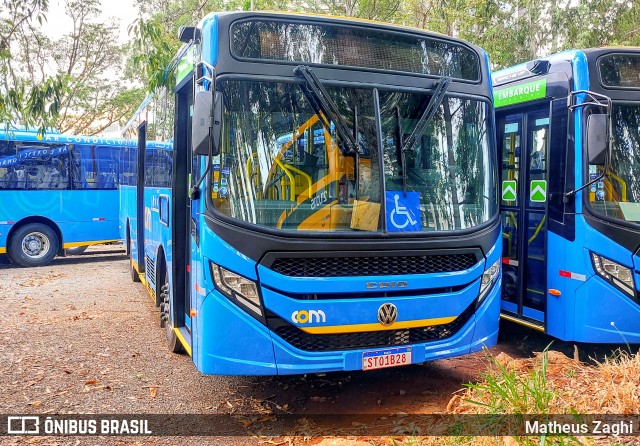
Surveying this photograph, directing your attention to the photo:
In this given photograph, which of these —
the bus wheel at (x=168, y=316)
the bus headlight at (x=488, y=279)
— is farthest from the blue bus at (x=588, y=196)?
the bus wheel at (x=168, y=316)

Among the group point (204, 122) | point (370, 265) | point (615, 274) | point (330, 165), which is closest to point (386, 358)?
point (370, 265)

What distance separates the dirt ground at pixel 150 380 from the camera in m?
5.05

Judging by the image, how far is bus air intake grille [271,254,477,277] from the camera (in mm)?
4336

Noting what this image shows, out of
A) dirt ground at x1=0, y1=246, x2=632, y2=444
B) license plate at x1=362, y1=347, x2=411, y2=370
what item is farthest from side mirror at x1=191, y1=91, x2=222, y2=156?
dirt ground at x1=0, y1=246, x2=632, y2=444

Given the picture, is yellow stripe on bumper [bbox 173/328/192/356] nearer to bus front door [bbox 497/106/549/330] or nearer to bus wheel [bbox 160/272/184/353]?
bus wheel [bbox 160/272/184/353]

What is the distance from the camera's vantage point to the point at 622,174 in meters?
5.62

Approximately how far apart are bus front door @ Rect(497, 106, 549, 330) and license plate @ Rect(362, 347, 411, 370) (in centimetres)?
218

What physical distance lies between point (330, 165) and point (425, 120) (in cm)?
89

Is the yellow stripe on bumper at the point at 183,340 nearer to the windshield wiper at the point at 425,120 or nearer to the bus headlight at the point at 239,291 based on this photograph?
the bus headlight at the point at 239,291

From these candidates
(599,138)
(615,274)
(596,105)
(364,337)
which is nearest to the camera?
(364,337)

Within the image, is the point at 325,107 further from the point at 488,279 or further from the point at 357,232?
the point at 488,279

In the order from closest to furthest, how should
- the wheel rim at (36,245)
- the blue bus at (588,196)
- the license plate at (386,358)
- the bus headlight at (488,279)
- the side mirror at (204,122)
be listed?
the side mirror at (204,122) → the license plate at (386,358) → the bus headlight at (488,279) → the blue bus at (588,196) → the wheel rim at (36,245)

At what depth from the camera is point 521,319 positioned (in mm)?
6535

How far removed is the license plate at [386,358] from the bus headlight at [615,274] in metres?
2.14
